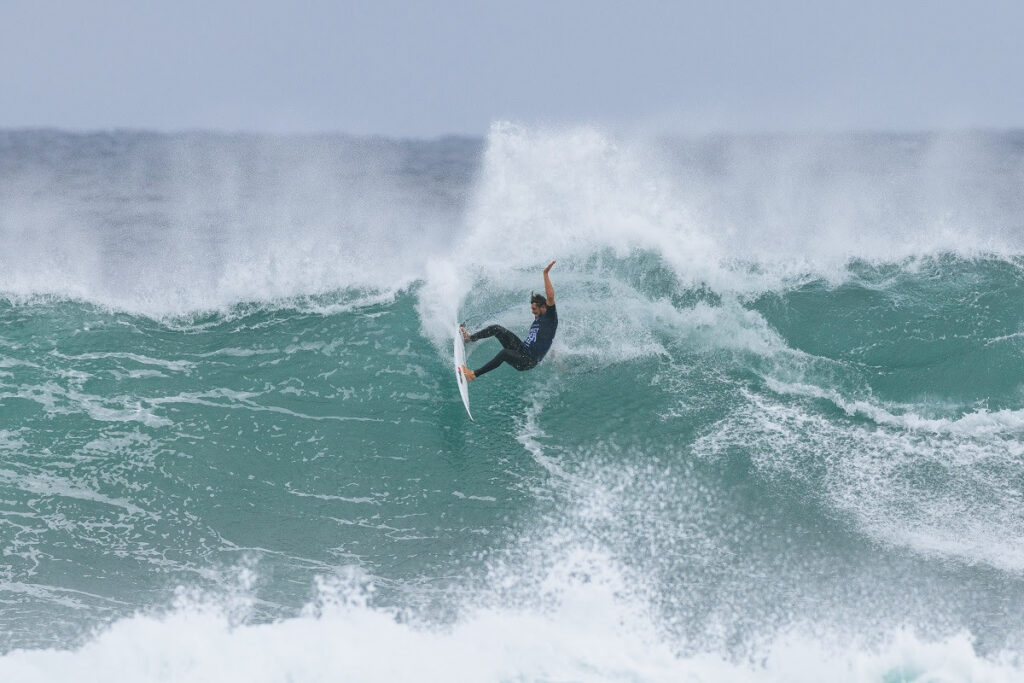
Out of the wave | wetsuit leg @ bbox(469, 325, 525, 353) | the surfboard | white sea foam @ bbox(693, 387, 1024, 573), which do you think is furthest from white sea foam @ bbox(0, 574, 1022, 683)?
the wave

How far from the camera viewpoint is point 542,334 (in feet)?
34.4

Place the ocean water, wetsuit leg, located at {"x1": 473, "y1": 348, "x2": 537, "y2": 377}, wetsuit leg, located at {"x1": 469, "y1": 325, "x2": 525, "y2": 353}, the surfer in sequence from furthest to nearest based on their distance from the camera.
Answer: wetsuit leg, located at {"x1": 469, "y1": 325, "x2": 525, "y2": 353}, wetsuit leg, located at {"x1": 473, "y1": 348, "x2": 537, "y2": 377}, the surfer, the ocean water

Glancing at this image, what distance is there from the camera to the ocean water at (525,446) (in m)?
8.05

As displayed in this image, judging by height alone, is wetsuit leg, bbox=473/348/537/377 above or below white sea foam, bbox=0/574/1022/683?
above

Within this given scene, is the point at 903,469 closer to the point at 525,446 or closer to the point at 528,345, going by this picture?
the point at 525,446

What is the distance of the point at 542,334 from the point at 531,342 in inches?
7.1

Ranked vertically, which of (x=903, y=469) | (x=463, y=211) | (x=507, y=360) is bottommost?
(x=903, y=469)

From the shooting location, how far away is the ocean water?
26.4 ft

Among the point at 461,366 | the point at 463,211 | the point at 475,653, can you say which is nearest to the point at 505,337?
the point at 461,366

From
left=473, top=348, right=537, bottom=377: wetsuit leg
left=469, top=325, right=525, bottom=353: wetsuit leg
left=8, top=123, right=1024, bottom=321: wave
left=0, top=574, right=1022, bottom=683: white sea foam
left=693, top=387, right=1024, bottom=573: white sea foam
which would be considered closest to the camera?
left=0, top=574, right=1022, bottom=683: white sea foam

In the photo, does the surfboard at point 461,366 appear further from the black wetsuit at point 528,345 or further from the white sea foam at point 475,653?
the white sea foam at point 475,653

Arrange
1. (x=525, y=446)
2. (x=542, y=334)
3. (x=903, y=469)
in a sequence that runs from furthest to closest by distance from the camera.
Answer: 1. (x=542, y=334)
2. (x=525, y=446)
3. (x=903, y=469)

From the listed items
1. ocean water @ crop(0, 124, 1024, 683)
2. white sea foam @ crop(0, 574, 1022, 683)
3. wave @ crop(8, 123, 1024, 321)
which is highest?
wave @ crop(8, 123, 1024, 321)

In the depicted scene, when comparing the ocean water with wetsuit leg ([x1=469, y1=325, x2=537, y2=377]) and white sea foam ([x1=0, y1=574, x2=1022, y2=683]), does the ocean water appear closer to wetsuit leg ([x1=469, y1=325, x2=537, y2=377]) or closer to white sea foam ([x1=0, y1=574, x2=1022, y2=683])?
white sea foam ([x1=0, y1=574, x2=1022, y2=683])
